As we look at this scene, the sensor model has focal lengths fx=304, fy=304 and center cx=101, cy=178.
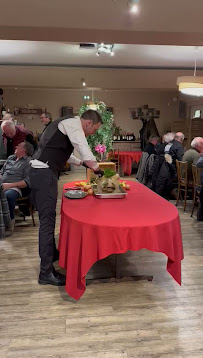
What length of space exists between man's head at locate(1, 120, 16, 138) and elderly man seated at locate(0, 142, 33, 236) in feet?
1.35

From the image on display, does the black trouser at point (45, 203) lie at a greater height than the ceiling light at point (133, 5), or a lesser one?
lesser

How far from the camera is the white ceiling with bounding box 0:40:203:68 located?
187 inches

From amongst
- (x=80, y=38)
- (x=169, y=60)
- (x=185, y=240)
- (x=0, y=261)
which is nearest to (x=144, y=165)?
(x=169, y=60)

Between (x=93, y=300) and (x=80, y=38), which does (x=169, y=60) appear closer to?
(x=80, y=38)

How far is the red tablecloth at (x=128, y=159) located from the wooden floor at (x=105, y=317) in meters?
5.39

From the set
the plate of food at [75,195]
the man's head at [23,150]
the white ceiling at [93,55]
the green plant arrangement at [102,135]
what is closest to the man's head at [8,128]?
the man's head at [23,150]

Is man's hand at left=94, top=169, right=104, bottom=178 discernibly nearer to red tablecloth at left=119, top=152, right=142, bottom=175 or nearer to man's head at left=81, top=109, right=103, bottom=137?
man's head at left=81, top=109, right=103, bottom=137

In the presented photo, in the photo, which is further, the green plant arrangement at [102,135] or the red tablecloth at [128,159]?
the red tablecloth at [128,159]

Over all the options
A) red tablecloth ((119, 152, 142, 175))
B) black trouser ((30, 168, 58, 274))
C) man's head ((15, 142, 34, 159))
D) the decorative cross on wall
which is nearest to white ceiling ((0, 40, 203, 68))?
man's head ((15, 142, 34, 159))

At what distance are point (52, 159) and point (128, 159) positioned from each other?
19.6 ft

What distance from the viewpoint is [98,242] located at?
2.00m


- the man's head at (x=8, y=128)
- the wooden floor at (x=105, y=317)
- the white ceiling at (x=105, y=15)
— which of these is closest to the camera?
the wooden floor at (x=105, y=317)

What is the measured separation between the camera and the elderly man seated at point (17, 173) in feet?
12.3

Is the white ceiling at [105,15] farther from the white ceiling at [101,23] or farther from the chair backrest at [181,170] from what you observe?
the chair backrest at [181,170]
